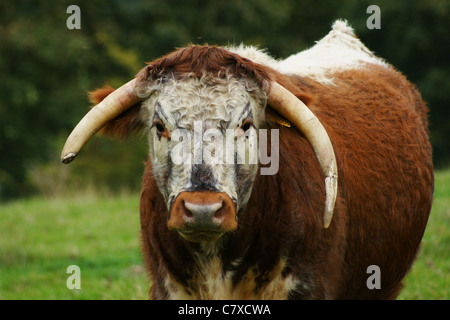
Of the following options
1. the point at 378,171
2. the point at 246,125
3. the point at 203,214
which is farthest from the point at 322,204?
the point at 203,214

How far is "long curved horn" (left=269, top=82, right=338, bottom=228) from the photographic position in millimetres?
3812

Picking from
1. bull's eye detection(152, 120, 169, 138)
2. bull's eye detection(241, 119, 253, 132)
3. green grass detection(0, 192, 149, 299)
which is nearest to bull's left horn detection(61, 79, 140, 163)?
bull's eye detection(152, 120, 169, 138)

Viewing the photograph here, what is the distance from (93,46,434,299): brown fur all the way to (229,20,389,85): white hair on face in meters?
0.18

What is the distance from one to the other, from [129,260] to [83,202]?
3.88 meters

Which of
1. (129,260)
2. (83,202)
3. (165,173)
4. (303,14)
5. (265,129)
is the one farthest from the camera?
(303,14)

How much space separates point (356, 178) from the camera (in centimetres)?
484

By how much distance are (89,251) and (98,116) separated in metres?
5.46

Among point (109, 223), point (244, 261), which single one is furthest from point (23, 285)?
point (244, 261)

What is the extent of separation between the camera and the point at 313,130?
3951 millimetres

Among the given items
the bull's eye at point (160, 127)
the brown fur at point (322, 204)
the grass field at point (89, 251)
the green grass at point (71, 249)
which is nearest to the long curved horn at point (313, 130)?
the brown fur at point (322, 204)

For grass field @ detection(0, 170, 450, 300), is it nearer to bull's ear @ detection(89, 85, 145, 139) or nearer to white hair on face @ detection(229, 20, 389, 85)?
bull's ear @ detection(89, 85, 145, 139)

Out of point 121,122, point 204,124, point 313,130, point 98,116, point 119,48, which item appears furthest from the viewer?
point 119,48

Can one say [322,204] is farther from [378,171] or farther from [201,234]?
[201,234]
